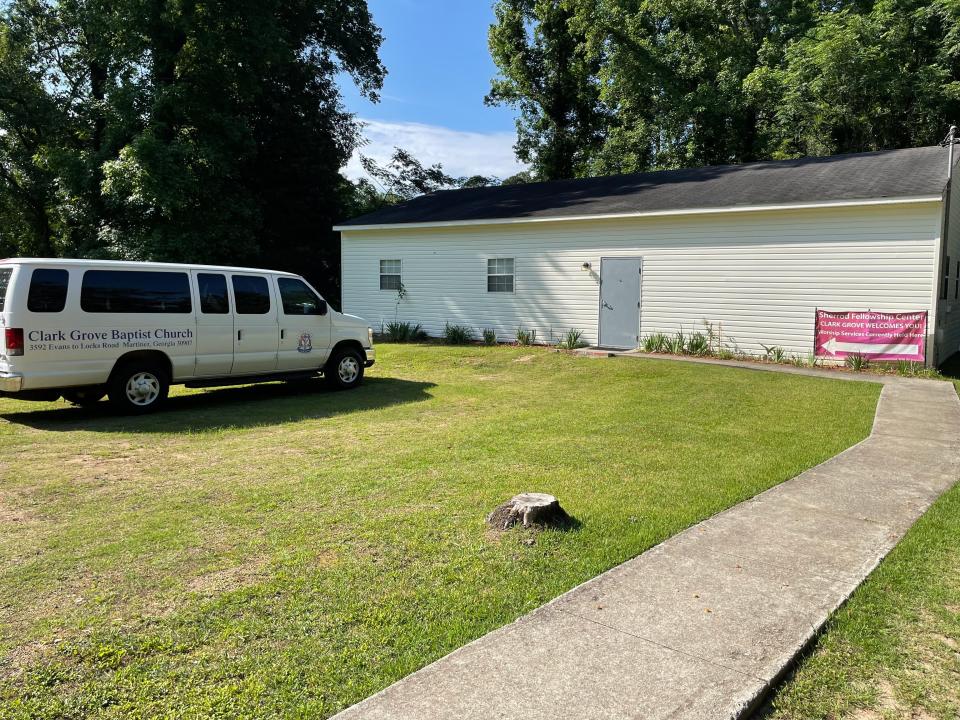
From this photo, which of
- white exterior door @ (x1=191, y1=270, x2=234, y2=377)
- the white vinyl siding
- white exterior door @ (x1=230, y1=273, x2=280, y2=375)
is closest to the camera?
white exterior door @ (x1=191, y1=270, x2=234, y2=377)

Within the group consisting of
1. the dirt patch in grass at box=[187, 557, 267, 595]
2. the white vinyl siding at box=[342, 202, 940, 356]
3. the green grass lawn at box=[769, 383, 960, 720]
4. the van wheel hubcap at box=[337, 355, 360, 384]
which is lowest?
the green grass lawn at box=[769, 383, 960, 720]

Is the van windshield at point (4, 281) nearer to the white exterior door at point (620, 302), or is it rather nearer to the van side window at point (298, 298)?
the van side window at point (298, 298)

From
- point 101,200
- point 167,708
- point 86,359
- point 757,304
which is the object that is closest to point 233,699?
point 167,708

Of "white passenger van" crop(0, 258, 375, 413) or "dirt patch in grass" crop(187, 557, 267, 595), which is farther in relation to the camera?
"white passenger van" crop(0, 258, 375, 413)

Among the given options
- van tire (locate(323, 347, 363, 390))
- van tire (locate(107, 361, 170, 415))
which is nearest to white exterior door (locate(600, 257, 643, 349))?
van tire (locate(323, 347, 363, 390))

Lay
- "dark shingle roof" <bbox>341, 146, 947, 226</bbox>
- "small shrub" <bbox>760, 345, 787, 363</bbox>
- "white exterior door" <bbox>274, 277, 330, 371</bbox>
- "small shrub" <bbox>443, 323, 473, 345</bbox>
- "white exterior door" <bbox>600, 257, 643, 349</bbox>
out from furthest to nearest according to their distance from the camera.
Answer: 1. "small shrub" <bbox>443, 323, 473, 345</bbox>
2. "white exterior door" <bbox>600, 257, 643, 349</bbox>
3. "small shrub" <bbox>760, 345, 787, 363</bbox>
4. "dark shingle roof" <bbox>341, 146, 947, 226</bbox>
5. "white exterior door" <bbox>274, 277, 330, 371</bbox>

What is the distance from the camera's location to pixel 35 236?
85.4 ft

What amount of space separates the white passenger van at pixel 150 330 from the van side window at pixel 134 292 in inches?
0.5

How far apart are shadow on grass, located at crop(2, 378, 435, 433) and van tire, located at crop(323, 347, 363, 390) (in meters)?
0.18

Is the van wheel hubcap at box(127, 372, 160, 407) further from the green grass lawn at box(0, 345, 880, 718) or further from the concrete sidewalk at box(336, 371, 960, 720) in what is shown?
the concrete sidewalk at box(336, 371, 960, 720)

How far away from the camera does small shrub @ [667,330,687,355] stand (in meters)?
15.9

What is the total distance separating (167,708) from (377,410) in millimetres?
6870

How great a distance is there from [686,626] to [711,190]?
1535 cm

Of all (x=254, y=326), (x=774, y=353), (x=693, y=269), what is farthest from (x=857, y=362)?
(x=254, y=326)
